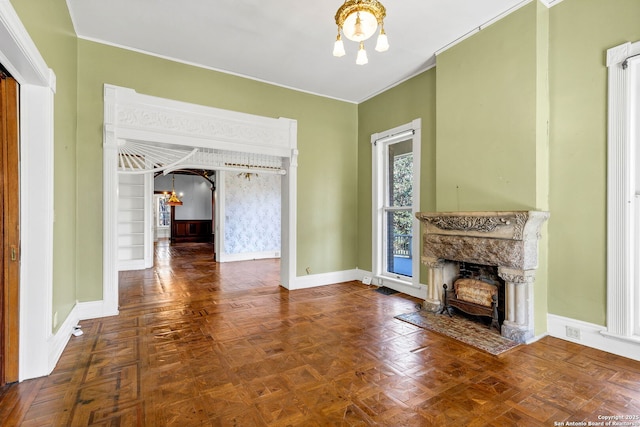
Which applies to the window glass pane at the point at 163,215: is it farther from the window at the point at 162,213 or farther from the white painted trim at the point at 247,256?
the white painted trim at the point at 247,256

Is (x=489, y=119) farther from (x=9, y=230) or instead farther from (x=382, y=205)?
(x=9, y=230)

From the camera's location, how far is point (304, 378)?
7.35ft

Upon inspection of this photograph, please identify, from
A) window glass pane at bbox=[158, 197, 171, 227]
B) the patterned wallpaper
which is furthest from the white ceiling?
window glass pane at bbox=[158, 197, 171, 227]

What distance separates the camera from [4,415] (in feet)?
5.90

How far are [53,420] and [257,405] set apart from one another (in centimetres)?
116

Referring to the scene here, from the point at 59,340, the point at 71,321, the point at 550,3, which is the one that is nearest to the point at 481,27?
the point at 550,3

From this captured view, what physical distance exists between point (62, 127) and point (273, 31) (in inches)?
89.5

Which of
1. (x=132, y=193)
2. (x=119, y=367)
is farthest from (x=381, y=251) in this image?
(x=132, y=193)

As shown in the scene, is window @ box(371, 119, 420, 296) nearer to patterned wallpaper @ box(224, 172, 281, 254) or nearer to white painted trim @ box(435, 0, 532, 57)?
white painted trim @ box(435, 0, 532, 57)

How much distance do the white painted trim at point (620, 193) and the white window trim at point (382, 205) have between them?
1994mm

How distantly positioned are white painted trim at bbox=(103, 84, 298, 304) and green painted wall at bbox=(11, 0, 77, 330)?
322 millimetres

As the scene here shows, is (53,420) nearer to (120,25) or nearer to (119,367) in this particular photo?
(119,367)

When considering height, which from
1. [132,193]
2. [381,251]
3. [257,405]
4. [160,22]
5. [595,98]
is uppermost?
[160,22]

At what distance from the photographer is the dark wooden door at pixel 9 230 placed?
2061 mm
